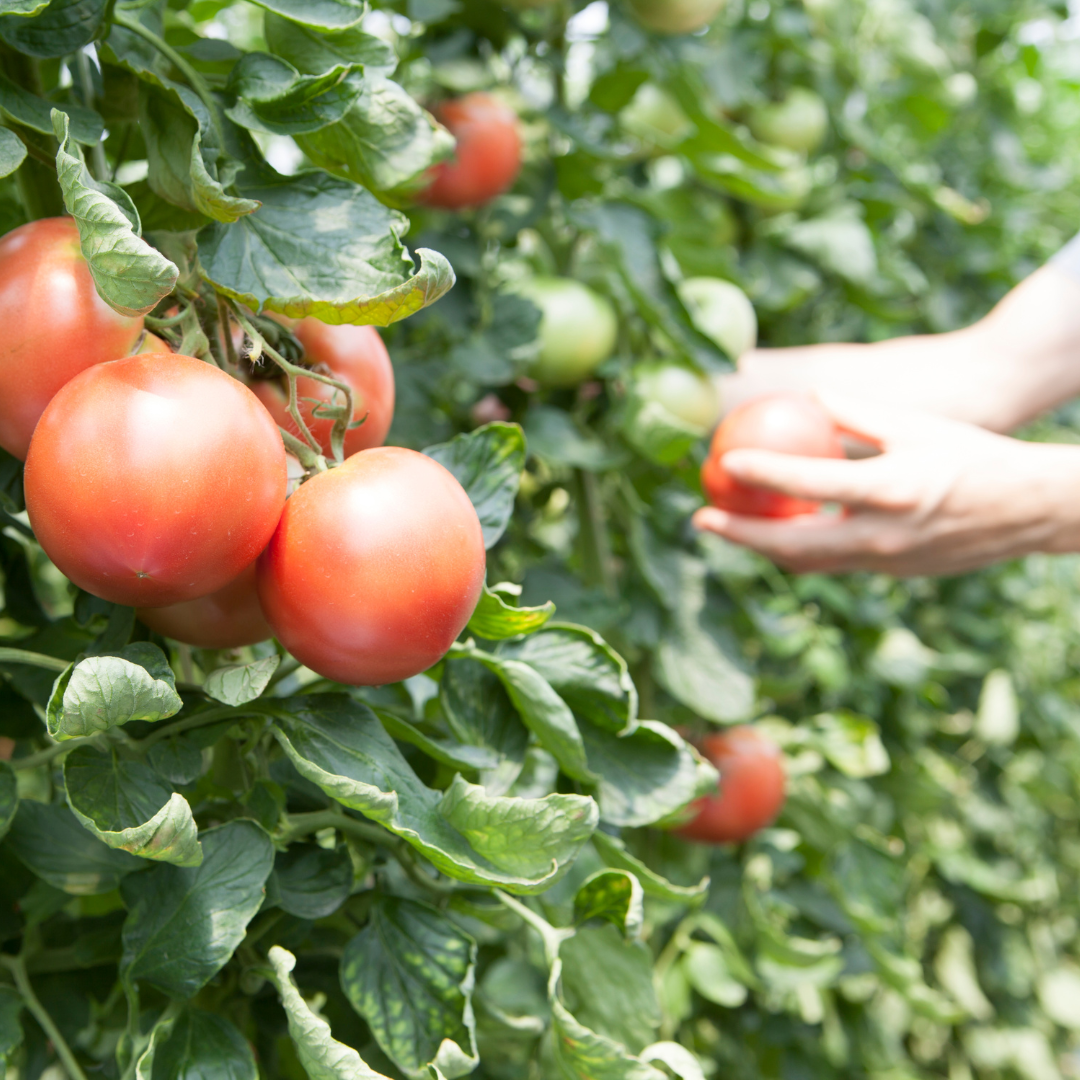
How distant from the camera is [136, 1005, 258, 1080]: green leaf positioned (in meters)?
0.40

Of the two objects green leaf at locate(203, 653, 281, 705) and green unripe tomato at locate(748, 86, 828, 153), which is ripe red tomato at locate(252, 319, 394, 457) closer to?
green leaf at locate(203, 653, 281, 705)

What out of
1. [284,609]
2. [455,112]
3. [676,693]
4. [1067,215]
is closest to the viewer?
[284,609]

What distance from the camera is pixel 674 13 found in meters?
0.96

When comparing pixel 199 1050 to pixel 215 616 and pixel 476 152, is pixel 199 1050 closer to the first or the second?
pixel 215 616

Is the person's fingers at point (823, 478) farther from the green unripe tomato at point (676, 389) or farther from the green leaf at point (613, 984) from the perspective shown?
the green leaf at point (613, 984)

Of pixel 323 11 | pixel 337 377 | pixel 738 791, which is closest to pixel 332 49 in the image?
pixel 323 11

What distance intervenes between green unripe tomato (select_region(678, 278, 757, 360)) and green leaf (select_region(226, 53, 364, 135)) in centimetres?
65

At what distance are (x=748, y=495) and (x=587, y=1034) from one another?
585mm

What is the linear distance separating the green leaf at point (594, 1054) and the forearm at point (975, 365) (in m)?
0.83

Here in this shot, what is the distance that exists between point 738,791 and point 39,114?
0.87m

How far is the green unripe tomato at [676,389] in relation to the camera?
3.14ft

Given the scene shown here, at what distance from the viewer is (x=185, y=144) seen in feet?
1.33

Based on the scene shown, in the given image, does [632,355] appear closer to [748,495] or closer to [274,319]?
[748,495]

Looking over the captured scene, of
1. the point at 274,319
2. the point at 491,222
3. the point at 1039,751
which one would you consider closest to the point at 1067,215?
the point at 1039,751
